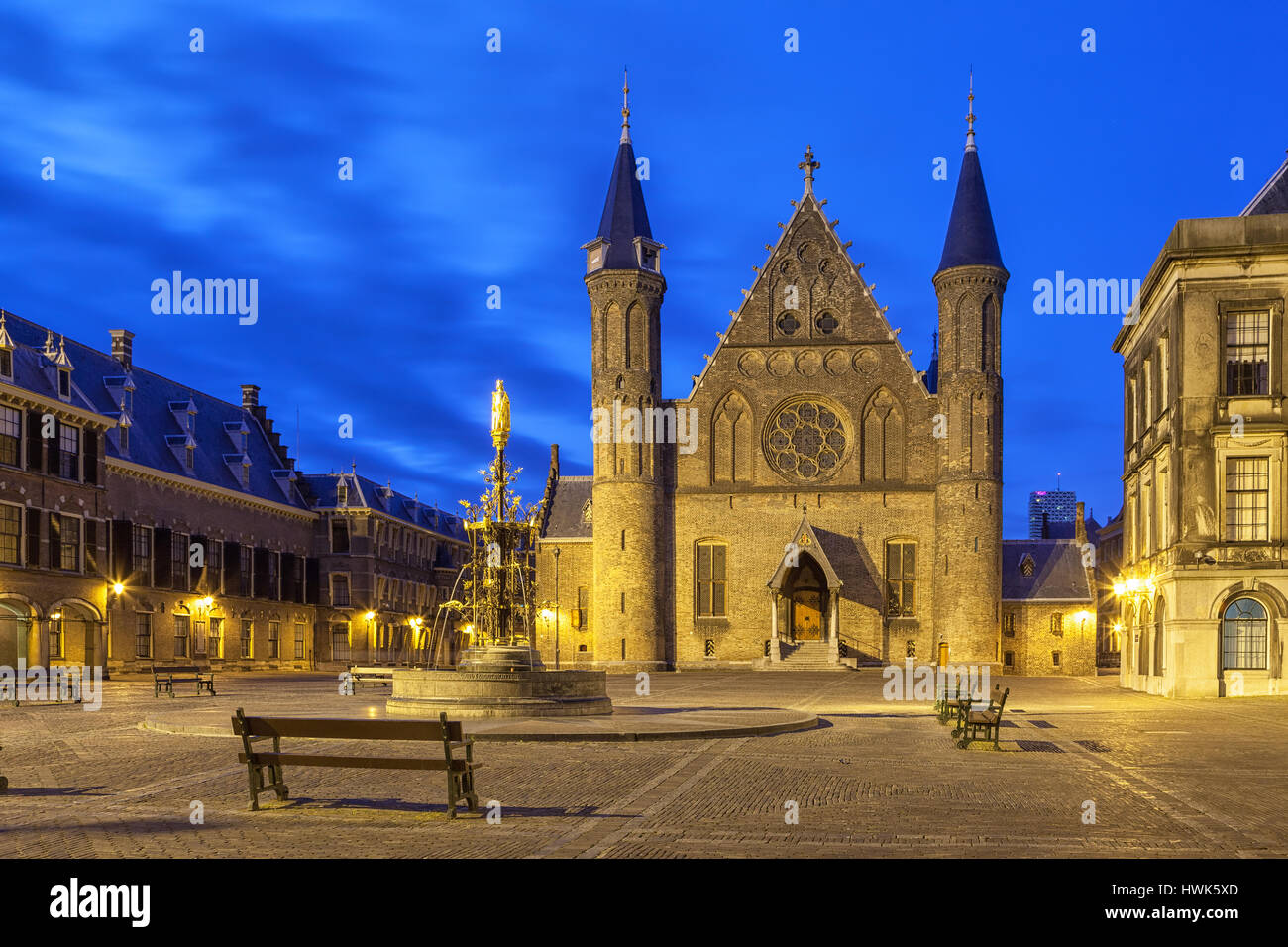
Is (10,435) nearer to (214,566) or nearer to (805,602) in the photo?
(214,566)

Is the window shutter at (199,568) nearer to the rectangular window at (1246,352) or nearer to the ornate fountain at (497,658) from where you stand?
the ornate fountain at (497,658)

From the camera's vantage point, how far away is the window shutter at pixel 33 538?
38312mm

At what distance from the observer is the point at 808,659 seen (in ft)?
168

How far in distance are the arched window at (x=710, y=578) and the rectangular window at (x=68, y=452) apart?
24680 millimetres

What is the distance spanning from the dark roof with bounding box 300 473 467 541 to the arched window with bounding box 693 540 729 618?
12875 millimetres

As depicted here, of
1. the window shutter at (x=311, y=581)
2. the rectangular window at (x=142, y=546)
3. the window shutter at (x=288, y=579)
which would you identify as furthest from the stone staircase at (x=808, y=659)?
the rectangular window at (x=142, y=546)

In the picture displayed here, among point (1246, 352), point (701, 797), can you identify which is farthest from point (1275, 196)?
point (701, 797)

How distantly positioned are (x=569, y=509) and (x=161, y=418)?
18.4m

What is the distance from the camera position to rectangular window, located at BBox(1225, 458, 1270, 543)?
30.2 metres

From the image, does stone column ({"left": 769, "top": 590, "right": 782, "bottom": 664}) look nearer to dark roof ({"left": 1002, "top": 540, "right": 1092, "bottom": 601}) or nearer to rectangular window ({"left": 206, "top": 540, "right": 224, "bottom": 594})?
dark roof ({"left": 1002, "top": 540, "right": 1092, "bottom": 601})

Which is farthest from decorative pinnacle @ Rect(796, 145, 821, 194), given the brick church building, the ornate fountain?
the ornate fountain
